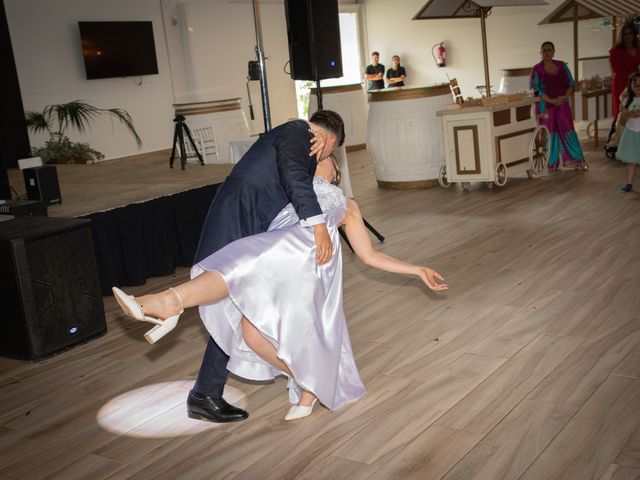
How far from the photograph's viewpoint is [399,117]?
6930mm

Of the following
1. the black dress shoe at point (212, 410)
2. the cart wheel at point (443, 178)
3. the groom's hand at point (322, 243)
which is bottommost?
the black dress shoe at point (212, 410)

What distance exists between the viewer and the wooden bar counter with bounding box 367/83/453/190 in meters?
6.89

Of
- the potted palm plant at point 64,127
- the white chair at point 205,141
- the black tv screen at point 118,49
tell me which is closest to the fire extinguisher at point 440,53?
the black tv screen at point 118,49

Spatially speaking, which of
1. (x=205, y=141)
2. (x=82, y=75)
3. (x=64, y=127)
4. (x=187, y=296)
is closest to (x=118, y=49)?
(x=82, y=75)

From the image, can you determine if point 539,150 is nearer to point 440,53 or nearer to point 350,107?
point 350,107

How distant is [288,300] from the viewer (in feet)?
7.54

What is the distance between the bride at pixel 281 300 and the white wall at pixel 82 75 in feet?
26.0

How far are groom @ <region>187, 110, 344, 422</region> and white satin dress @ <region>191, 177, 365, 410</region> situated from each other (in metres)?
0.06

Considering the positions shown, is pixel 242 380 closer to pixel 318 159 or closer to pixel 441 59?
pixel 318 159

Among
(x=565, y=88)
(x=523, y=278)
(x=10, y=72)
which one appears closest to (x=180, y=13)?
(x=10, y=72)

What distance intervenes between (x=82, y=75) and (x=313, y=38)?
6.07m

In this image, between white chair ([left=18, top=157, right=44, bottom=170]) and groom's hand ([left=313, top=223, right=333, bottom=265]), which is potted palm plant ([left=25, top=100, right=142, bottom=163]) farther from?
groom's hand ([left=313, top=223, right=333, bottom=265])

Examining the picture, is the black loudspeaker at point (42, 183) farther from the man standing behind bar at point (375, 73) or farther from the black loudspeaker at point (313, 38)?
the man standing behind bar at point (375, 73)

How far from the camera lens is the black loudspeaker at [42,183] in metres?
4.38
